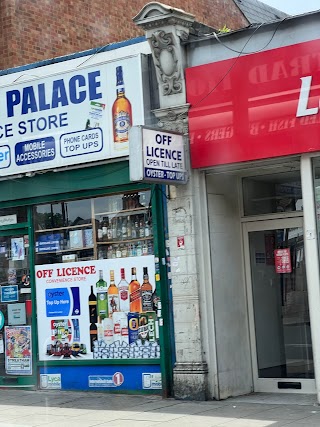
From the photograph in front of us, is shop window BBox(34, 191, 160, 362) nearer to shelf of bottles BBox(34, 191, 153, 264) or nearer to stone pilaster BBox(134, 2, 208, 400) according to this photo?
shelf of bottles BBox(34, 191, 153, 264)

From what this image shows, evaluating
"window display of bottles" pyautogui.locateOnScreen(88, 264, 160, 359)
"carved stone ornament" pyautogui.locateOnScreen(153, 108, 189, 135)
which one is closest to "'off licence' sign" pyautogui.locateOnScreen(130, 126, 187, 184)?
"carved stone ornament" pyautogui.locateOnScreen(153, 108, 189, 135)

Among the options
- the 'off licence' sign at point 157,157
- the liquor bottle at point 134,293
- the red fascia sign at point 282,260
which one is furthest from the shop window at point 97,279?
the red fascia sign at point 282,260

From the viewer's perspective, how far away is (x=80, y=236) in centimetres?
1264

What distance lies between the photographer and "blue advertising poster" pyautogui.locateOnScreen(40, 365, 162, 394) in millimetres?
11594

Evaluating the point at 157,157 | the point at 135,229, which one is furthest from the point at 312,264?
the point at 135,229

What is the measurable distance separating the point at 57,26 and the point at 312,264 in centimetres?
807

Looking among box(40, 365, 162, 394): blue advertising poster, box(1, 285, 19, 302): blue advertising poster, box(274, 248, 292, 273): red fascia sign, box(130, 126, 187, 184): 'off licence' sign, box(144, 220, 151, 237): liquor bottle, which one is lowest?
box(40, 365, 162, 394): blue advertising poster

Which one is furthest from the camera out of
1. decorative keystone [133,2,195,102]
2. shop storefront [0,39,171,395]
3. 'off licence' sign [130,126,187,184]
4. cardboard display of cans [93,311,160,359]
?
shop storefront [0,39,171,395]

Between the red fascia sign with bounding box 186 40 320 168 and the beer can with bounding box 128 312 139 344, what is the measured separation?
229 cm

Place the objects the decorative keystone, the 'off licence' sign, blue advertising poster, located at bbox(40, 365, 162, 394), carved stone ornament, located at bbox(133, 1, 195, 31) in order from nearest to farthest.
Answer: the 'off licence' sign < carved stone ornament, located at bbox(133, 1, 195, 31) < the decorative keystone < blue advertising poster, located at bbox(40, 365, 162, 394)

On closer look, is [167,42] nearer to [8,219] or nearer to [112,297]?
[112,297]

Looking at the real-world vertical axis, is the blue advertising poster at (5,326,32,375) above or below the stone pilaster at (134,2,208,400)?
below

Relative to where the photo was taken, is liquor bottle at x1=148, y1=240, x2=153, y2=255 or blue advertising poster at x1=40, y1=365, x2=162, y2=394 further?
liquor bottle at x1=148, y1=240, x2=153, y2=255

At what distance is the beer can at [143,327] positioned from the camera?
38.6 ft
